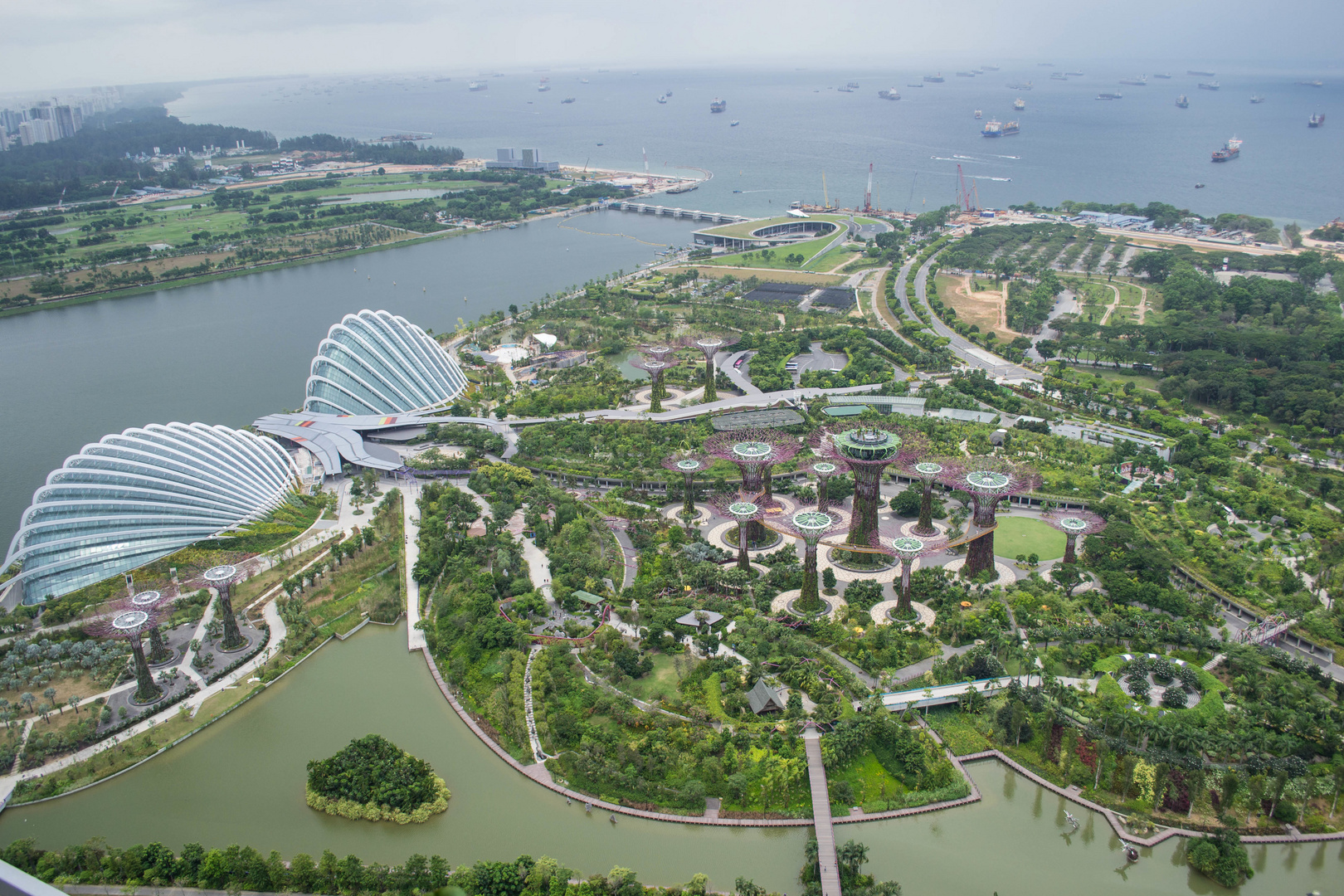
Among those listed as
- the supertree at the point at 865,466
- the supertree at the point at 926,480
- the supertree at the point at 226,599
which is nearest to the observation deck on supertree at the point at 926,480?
the supertree at the point at 926,480

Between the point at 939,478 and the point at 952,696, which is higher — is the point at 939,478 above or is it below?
above

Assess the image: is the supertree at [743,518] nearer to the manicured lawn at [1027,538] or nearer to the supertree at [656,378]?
the manicured lawn at [1027,538]

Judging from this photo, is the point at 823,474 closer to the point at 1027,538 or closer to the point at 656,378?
the point at 1027,538

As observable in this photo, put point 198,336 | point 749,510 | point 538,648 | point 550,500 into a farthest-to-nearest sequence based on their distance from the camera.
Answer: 1. point 198,336
2. point 550,500
3. point 749,510
4. point 538,648

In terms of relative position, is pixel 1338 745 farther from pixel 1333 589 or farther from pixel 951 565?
pixel 951 565

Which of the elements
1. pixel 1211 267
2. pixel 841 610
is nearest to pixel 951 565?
pixel 841 610

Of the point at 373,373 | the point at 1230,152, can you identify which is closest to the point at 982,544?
the point at 373,373

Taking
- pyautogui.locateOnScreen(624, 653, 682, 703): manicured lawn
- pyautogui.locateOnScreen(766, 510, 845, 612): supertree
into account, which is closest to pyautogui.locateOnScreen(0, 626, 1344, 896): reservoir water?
pyautogui.locateOnScreen(624, 653, 682, 703): manicured lawn
